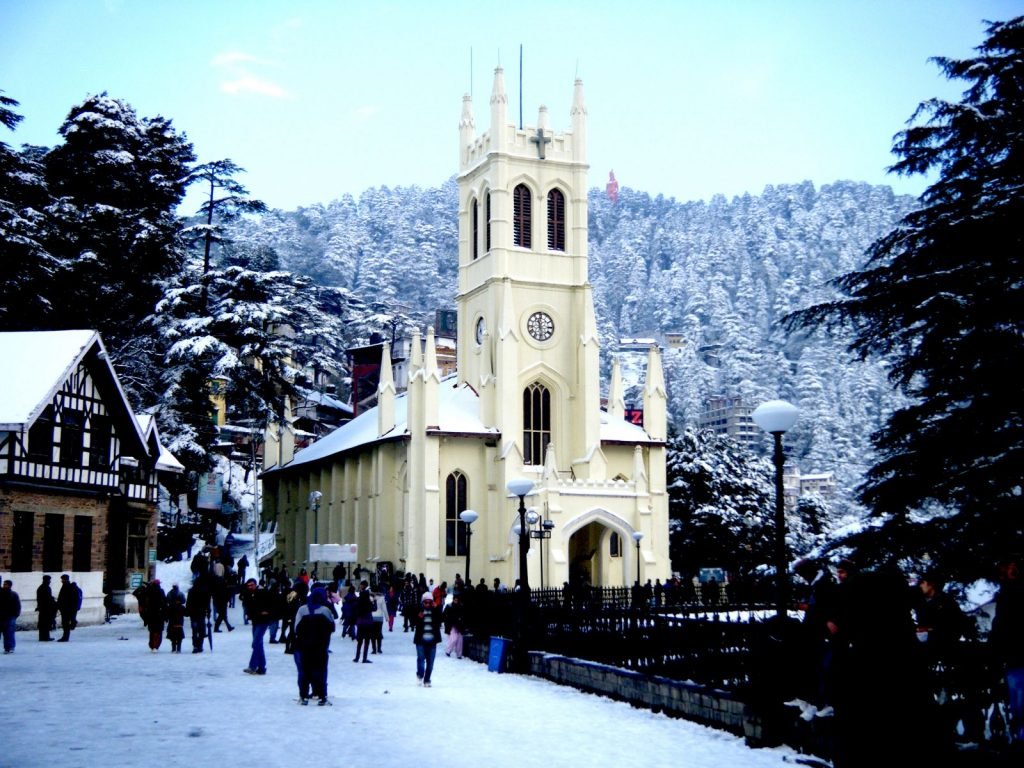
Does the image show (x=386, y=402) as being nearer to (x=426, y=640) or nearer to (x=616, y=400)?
(x=616, y=400)

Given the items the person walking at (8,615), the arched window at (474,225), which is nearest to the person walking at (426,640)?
the person walking at (8,615)

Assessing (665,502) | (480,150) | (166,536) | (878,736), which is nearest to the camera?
(878,736)

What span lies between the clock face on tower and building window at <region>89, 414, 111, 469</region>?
2561cm

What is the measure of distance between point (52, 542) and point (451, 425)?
79.3 feet

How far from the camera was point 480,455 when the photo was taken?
5550 centimetres

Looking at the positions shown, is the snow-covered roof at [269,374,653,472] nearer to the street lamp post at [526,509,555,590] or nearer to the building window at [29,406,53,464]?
the street lamp post at [526,509,555,590]

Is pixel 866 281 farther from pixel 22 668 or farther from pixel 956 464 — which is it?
pixel 22 668

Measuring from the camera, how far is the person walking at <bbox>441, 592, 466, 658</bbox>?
1036 inches

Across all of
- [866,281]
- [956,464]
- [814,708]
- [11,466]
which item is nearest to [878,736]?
[814,708]

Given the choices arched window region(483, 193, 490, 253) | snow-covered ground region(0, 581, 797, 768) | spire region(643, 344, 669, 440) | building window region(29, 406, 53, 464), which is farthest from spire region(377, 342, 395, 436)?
snow-covered ground region(0, 581, 797, 768)

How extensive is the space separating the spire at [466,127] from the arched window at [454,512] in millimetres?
18114

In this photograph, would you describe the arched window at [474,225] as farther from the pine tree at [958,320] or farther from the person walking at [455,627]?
the pine tree at [958,320]

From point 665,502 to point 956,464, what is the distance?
37063 millimetres

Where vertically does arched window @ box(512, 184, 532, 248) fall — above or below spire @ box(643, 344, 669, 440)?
above
